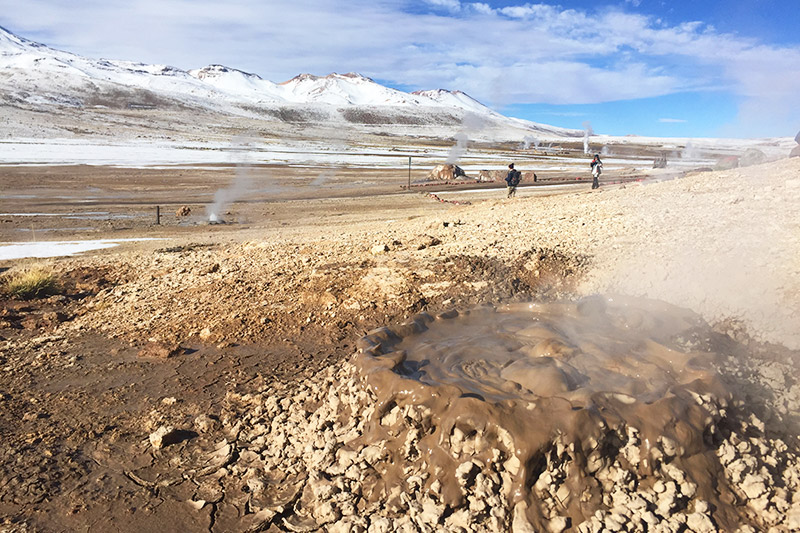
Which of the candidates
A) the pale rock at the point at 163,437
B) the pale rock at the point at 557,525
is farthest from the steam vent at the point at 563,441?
the pale rock at the point at 163,437

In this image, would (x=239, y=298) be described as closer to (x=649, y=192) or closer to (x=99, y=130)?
(x=649, y=192)

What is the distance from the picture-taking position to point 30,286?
26.5 ft

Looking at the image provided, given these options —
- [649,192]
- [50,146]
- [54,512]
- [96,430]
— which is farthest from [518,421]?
[50,146]

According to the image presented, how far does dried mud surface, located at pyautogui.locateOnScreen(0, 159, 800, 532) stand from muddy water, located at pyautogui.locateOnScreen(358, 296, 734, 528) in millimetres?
25

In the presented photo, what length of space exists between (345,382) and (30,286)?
6.23 m

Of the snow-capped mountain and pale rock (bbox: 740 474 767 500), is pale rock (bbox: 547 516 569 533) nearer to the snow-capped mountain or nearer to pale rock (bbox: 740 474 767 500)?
pale rock (bbox: 740 474 767 500)

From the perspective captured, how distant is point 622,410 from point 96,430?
3983 mm

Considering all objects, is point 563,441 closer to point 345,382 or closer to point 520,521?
point 520,521

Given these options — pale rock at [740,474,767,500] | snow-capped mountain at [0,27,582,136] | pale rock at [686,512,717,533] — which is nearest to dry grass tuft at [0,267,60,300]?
pale rock at [686,512,717,533]

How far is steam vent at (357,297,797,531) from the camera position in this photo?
10.3ft

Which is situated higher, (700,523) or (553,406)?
(553,406)

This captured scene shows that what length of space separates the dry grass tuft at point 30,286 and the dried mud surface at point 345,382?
1.00 feet

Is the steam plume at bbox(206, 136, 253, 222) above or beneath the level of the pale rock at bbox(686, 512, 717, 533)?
above

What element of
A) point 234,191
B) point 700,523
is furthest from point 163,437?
point 234,191
